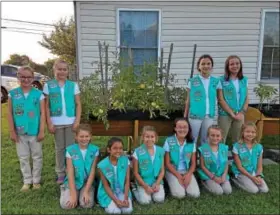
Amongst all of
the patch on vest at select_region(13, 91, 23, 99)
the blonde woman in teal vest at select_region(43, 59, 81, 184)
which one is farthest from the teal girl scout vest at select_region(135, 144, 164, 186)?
the patch on vest at select_region(13, 91, 23, 99)

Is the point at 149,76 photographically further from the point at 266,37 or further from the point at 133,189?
the point at 266,37

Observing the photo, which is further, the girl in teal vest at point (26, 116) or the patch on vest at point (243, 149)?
the patch on vest at point (243, 149)

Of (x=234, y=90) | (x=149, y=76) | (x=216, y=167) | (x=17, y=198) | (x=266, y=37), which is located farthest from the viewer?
(x=266, y=37)

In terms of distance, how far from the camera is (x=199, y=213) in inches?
107

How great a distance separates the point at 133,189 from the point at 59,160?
2.94 feet

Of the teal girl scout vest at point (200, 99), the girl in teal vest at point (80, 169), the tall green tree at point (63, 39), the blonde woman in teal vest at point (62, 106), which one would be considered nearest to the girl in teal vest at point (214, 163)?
the teal girl scout vest at point (200, 99)

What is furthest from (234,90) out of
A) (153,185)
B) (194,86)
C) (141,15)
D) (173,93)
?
(141,15)

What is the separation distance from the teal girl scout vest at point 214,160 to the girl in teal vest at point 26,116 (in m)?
1.77

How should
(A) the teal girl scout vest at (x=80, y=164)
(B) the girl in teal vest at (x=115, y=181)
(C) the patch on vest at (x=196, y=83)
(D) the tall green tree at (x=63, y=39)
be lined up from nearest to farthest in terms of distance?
(B) the girl in teal vest at (x=115, y=181) → (A) the teal girl scout vest at (x=80, y=164) → (C) the patch on vest at (x=196, y=83) → (D) the tall green tree at (x=63, y=39)

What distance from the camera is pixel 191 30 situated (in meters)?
6.05

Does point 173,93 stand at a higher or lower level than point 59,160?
higher

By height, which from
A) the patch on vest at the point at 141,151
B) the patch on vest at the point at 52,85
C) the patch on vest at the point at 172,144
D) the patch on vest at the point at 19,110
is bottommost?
the patch on vest at the point at 141,151

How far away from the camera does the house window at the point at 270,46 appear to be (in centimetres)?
619

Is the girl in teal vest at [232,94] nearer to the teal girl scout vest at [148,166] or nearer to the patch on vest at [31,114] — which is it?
the teal girl scout vest at [148,166]
